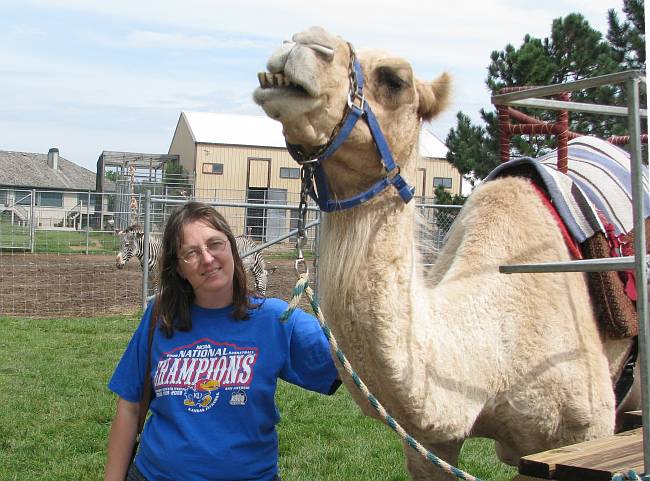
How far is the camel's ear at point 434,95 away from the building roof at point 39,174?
53.1m

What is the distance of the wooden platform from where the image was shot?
2221 millimetres

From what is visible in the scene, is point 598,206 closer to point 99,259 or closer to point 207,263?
point 207,263

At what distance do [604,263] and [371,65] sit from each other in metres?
1.02

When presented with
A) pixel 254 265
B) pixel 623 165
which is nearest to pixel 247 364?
pixel 623 165

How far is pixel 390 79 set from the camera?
8.70 ft

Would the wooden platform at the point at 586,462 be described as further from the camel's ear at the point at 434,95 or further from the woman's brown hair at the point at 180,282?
the camel's ear at the point at 434,95

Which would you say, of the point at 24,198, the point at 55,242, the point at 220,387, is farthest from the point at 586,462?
the point at 24,198

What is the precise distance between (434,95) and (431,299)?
789mm

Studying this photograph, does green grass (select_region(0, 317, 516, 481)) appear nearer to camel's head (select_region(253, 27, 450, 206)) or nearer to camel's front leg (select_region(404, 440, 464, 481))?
camel's front leg (select_region(404, 440, 464, 481))

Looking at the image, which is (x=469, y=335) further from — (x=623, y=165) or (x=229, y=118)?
(x=229, y=118)

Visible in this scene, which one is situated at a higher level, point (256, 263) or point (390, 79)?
point (390, 79)

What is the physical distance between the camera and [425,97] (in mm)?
2812

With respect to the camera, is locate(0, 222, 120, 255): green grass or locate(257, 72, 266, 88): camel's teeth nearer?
locate(257, 72, 266, 88): camel's teeth

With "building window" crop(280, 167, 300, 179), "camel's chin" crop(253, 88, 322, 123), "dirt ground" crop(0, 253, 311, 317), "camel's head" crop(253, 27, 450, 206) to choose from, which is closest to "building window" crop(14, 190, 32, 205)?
"dirt ground" crop(0, 253, 311, 317)
